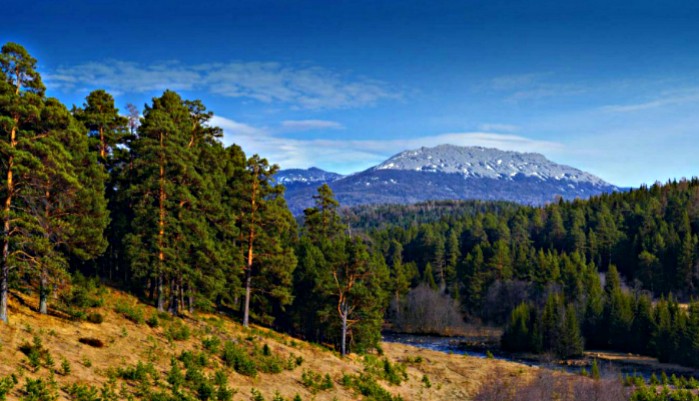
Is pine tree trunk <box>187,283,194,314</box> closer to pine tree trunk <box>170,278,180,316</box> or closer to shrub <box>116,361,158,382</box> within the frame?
pine tree trunk <box>170,278,180,316</box>

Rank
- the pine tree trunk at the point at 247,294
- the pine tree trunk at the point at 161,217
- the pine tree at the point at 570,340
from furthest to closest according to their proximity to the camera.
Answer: the pine tree at the point at 570,340, the pine tree trunk at the point at 247,294, the pine tree trunk at the point at 161,217

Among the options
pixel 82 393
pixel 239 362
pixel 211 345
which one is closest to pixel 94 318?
pixel 211 345

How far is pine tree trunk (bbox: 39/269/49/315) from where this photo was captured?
26.4 metres

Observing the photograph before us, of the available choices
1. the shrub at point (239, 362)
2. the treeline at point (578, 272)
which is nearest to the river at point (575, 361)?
the treeline at point (578, 272)

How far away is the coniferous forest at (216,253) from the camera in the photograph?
2594 cm

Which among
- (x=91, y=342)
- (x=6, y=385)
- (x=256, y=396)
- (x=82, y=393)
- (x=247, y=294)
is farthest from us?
(x=247, y=294)

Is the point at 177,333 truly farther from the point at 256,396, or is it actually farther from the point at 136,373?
the point at 136,373

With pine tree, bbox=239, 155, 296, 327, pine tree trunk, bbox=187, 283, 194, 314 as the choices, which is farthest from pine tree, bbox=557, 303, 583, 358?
pine tree trunk, bbox=187, 283, 194, 314

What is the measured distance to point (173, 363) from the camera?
90.6 ft

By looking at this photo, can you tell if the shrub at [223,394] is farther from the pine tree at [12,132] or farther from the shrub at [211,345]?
the pine tree at [12,132]

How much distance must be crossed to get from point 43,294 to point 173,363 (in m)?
7.66

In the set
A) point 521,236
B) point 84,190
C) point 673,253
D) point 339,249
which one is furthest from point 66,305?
point 521,236

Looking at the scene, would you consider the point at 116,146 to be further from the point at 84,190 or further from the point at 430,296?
the point at 430,296

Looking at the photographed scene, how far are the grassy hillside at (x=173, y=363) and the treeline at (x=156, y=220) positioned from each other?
7.21 ft
